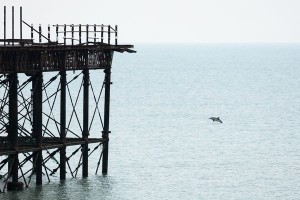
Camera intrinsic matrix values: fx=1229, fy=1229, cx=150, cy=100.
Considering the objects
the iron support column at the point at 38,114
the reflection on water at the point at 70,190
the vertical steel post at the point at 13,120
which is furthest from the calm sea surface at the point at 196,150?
the vertical steel post at the point at 13,120

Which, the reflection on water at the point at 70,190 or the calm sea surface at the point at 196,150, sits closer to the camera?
the reflection on water at the point at 70,190

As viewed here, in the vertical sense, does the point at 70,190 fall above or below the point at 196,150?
above

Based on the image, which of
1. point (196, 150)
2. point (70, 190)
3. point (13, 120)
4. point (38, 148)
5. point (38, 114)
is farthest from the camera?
point (196, 150)

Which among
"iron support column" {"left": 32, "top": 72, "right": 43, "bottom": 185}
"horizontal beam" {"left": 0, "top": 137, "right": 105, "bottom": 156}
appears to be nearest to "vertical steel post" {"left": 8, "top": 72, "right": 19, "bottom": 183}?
"horizontal beam" {"left": 0, "top": 137, "right": 105, "bottom": 156}

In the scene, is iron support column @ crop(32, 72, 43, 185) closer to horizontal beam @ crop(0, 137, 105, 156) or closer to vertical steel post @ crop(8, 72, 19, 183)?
horizontal beam @ crop(0, 137, 105, 156)

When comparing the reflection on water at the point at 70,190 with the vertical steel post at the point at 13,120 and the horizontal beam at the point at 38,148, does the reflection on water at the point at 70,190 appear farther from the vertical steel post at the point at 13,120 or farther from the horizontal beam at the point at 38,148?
the horizontal beam at the point at 38,148

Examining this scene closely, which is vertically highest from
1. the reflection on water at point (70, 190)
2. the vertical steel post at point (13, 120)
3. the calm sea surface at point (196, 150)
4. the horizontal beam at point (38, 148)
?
the vertical steel post at point (13, 120)

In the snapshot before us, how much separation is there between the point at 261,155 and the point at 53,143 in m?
20.8

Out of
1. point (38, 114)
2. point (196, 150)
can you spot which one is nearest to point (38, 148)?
point (38, 114)

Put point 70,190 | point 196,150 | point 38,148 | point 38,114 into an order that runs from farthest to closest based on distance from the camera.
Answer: point 196,150, point 70,190, point 38,114, point 38,148

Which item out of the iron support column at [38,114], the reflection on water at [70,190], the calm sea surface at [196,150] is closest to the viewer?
the reflection on water at [70,190]

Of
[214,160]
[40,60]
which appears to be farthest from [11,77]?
[214,160]

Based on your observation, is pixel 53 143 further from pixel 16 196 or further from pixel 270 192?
pixel 270 192

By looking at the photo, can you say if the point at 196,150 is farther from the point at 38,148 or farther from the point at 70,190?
the point at 38,148
